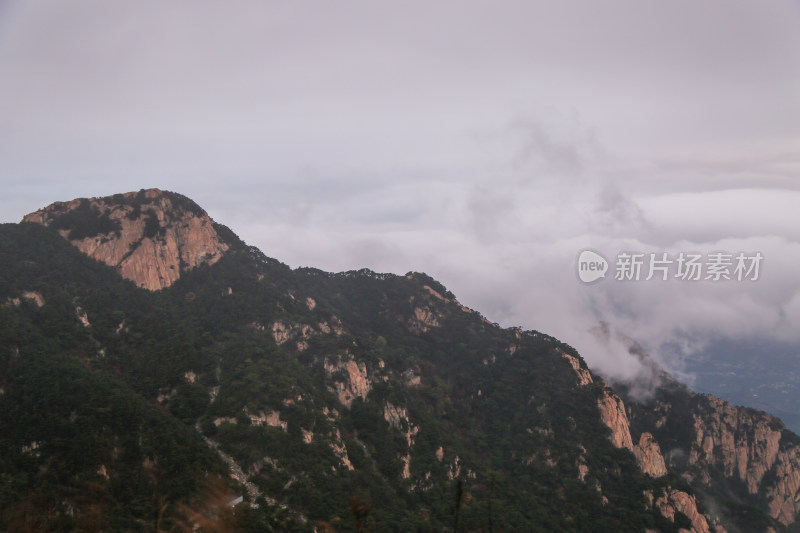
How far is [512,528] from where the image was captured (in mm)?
91750

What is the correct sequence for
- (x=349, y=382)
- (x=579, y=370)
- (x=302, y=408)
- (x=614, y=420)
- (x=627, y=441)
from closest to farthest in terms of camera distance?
(x=302, y=408) < (x=349, y=382) < (x=614, y=420) < (x=627, y=441) < (x=579, y=370)

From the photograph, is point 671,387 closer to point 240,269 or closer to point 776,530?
point 776,530

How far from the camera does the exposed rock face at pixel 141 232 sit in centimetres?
13188

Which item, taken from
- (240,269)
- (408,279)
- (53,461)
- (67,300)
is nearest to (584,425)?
(408,279)

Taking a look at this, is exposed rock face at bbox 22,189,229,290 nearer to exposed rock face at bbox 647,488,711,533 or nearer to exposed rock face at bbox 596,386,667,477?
exposed rock face at bbox 596,386,667,477

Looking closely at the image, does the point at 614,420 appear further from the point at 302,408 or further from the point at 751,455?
the point at 302,408

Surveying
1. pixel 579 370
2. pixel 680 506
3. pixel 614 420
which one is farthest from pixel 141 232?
pixel 680 506

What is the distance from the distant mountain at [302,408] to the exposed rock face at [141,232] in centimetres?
53

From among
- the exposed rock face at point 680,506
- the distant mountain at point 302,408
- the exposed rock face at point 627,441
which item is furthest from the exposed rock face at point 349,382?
the exposed rock face at point 680,506

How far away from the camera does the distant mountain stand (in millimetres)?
75625

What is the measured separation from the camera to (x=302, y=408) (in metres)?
104

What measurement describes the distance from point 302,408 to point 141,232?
238 ft

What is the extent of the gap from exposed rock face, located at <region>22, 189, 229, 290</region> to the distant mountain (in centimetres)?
53

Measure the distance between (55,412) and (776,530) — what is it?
539ft
